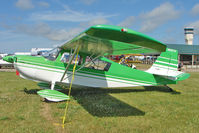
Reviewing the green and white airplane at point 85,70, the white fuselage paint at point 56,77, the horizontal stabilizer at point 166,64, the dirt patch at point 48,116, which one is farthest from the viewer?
the horizontal stabilizer at point 166,64

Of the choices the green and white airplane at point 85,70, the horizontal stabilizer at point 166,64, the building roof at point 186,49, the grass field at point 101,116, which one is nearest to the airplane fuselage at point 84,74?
the green and white airplane at point 85,70

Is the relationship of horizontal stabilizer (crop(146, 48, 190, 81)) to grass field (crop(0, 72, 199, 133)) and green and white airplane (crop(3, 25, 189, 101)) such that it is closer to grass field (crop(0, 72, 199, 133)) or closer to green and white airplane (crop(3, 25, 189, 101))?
green and white airplane (crop(3, 25, 189, 101))

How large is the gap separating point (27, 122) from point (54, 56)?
3.04m

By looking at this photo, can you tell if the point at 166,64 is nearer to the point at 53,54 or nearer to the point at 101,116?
the point at 101,116

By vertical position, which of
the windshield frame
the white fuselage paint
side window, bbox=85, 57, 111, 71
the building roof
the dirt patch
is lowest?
the dirt patch

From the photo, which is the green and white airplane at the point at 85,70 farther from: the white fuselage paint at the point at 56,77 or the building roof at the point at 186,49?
the building roof at the point at 186,49

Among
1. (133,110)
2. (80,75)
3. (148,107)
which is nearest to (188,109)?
(148,107)

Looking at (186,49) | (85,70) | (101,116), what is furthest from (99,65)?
(186,49)

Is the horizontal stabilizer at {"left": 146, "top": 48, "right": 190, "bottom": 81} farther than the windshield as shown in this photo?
Yes

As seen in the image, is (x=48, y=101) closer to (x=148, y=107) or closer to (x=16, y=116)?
(x=16, y=116)

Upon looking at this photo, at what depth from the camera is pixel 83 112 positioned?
478 centimetres

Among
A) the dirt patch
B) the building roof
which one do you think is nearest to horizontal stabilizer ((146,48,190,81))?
the dirt patch

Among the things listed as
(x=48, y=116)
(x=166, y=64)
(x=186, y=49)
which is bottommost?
(x=48, y=116)

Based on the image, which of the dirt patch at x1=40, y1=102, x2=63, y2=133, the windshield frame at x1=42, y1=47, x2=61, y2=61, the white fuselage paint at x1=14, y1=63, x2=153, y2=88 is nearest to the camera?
the dirt patch at x1=40, y1=102, x2=63, y2=133
